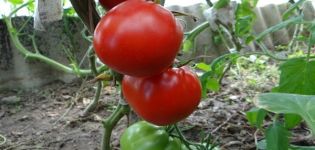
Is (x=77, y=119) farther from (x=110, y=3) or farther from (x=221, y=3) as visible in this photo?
(x=110, y=3)

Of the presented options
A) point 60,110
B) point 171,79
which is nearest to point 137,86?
point 171,79

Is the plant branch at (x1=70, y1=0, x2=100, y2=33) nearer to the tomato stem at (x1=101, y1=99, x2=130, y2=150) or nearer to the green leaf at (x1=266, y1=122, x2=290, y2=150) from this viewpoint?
the tomato stem at (x1=101, y1=99, x2=130, y2=150)

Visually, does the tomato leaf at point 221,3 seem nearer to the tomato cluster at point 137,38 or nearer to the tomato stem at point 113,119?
the tomato stem at point 113,119

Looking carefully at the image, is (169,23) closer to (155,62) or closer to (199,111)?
(155,62)

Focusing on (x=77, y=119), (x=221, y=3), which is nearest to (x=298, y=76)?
(x=221, y=3)

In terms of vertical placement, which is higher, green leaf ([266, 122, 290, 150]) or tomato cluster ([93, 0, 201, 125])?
tomato cluster ([93, 0, 201, 125])

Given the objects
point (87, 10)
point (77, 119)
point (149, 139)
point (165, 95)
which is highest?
point (87, 10)

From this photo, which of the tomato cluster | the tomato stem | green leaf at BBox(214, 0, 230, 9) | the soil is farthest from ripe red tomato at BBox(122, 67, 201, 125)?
the soil
